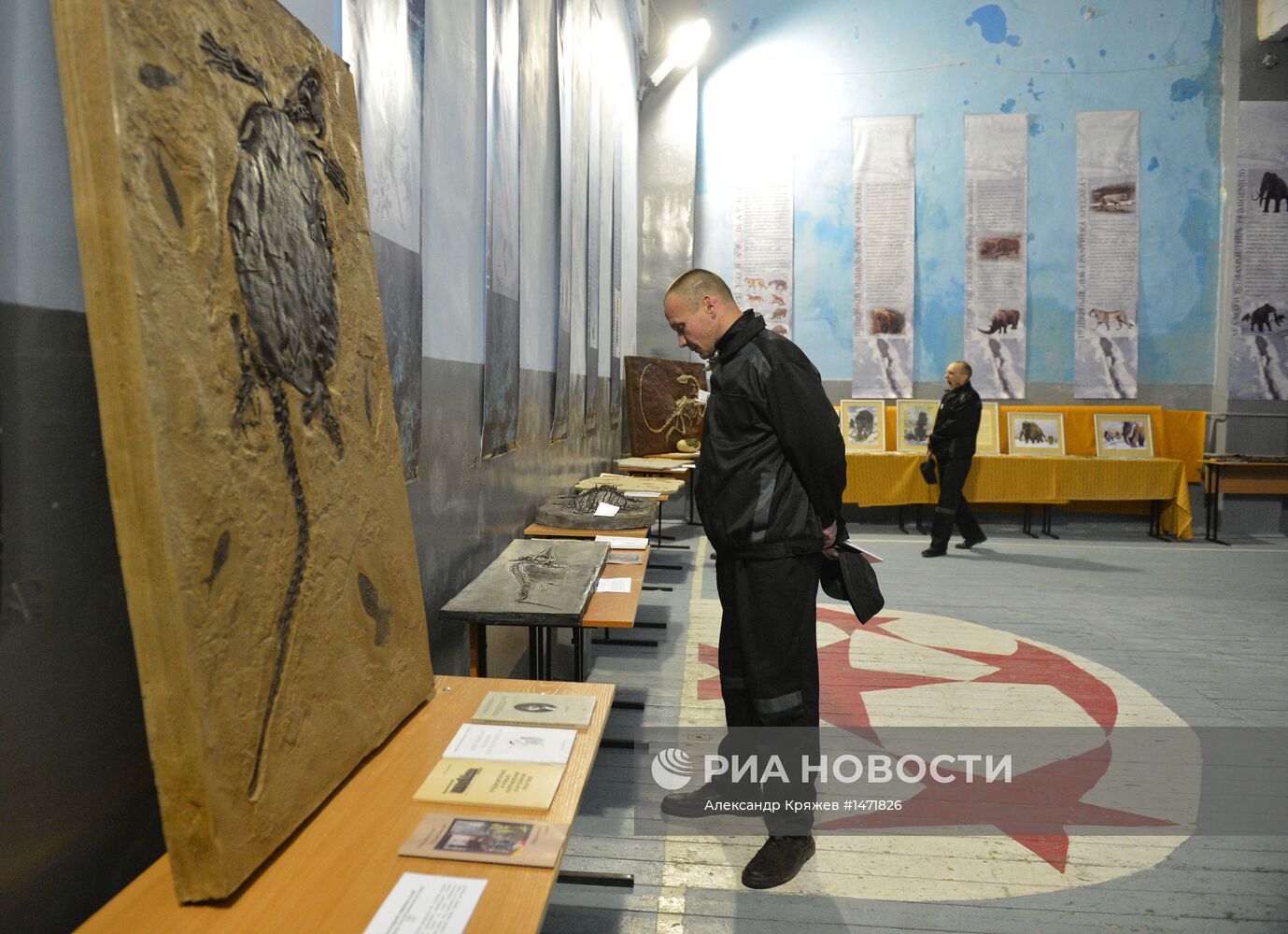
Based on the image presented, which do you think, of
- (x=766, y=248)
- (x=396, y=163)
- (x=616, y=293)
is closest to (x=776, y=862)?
(x=396, y=163)

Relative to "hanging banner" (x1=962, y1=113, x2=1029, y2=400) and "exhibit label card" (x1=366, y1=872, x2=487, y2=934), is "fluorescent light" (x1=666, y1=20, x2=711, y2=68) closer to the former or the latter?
"hanging banner" (x1=962, y1=113, x2=1029, y2=400)

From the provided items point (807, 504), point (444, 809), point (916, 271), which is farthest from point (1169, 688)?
point (916, 271)

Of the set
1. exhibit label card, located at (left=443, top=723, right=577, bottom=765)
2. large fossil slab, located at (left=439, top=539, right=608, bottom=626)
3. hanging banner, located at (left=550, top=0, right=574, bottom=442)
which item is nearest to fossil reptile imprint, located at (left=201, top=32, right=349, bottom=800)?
exhibit label card, located at (left=443, top=723, right=577, bottom=765)

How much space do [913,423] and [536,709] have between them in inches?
323

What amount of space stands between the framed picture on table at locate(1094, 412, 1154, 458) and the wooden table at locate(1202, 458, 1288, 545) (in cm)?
55

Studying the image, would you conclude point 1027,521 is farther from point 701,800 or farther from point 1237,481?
point 701,800

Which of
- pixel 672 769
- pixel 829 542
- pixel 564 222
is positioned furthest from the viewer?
pixel 564 222

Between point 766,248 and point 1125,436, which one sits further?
point 766,248

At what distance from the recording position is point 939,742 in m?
3.45

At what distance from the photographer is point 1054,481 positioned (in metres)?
8.65

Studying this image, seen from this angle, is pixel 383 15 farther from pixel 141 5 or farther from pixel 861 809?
pixel 861 809

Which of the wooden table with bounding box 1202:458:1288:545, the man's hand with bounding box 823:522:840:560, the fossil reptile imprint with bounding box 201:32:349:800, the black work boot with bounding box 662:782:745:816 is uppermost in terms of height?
the fossil reptile imprint with bounding box 201:32:349:800

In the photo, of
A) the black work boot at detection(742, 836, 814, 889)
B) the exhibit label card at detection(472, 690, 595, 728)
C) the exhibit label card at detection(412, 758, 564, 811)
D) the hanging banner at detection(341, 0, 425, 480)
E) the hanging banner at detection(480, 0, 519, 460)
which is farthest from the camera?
the hanging banner at detection(480, 0, 519, 460)

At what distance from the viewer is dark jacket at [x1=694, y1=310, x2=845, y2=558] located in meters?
2.47
